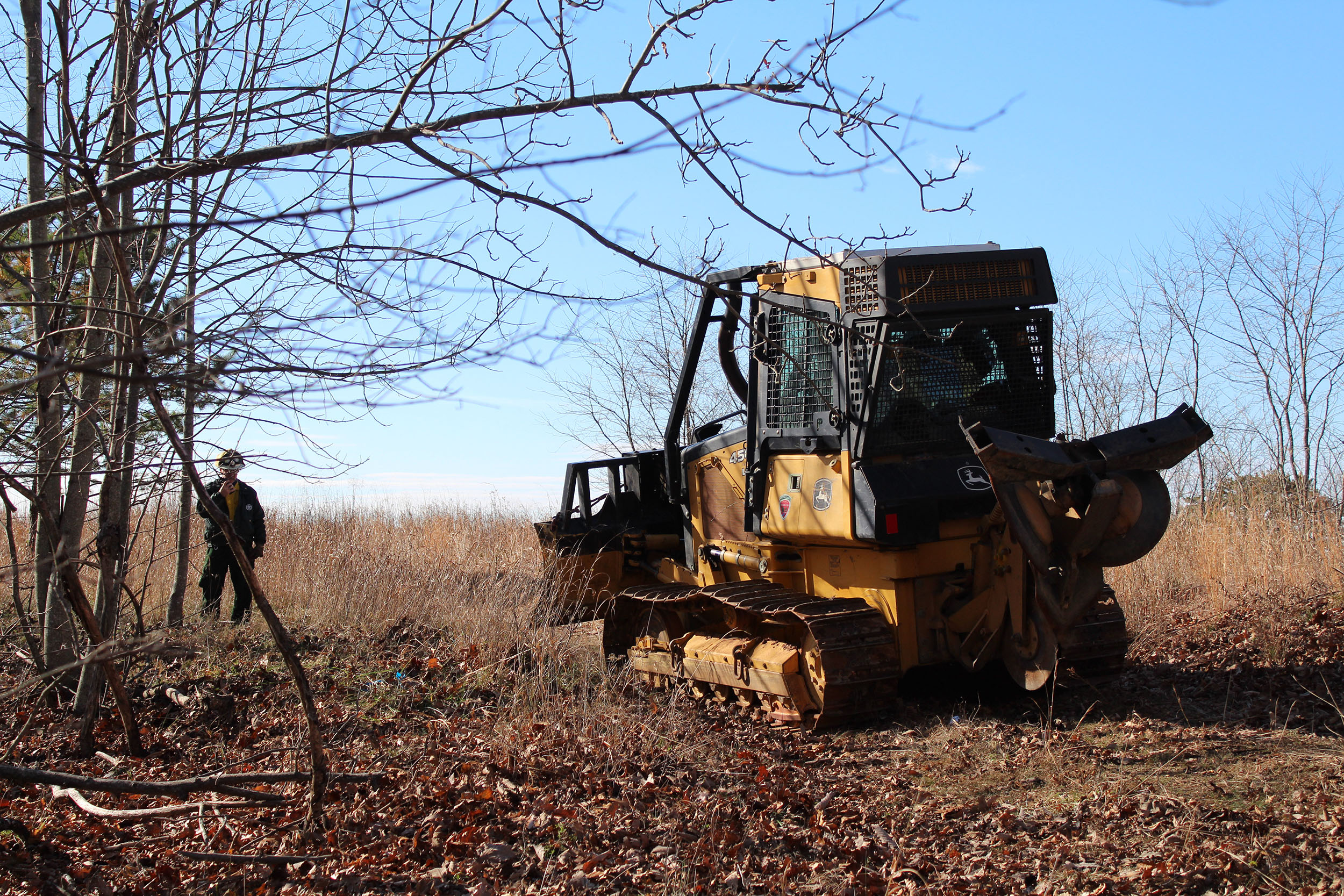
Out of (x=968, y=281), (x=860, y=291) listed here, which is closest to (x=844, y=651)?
(x=860, y=291)

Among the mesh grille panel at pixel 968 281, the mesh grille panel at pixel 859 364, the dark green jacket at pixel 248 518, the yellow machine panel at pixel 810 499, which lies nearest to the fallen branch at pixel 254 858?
the yellow machine panel at pixel 810 499

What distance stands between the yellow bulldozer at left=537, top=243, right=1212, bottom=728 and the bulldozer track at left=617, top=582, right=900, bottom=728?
1 cm

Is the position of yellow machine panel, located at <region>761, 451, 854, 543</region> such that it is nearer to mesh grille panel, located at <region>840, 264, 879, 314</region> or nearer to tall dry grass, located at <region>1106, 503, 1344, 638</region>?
mesh grille panel, located at <region>840, 264, 879, 314</region>

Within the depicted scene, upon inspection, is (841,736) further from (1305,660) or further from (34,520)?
→ (34,520)

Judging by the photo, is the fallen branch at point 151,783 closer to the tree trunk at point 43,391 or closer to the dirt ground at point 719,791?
the dirt ground at point 719,791

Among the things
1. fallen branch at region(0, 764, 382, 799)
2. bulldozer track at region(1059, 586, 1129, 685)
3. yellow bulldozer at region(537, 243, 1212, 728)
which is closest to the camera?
fallen branch at region(0, 764, 382, 799)

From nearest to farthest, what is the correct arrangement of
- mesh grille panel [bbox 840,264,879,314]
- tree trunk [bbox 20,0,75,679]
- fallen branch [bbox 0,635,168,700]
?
fallen branch [bbox 0,635,168,700]
tree trunk [bbox 20,0,75,679]
mesh grille panel [bbox 840,264,879,314]

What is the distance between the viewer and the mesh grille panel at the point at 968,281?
6.11 m

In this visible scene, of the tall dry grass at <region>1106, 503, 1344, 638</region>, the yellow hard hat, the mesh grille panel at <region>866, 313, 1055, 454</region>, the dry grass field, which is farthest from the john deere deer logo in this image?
the yellow hard hat

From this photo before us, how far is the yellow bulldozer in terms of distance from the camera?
5555 millimetres

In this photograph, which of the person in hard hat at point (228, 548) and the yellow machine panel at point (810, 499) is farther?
the person in hard hat at point (228, 548)

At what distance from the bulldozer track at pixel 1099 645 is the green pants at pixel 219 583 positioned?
7.04 metres

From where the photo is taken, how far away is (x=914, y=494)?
609cm

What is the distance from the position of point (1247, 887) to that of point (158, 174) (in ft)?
13.7
